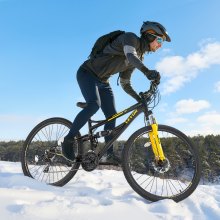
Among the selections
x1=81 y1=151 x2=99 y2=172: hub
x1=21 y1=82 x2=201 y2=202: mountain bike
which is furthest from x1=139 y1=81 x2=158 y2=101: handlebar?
x1=81 y1=151 x2=99 y2=172: hub

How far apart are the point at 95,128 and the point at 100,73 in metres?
0.85

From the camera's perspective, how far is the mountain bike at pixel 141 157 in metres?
4.63

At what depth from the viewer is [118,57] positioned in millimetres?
5145

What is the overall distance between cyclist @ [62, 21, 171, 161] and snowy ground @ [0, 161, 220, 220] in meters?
0.78

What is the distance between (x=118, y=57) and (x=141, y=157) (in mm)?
1522

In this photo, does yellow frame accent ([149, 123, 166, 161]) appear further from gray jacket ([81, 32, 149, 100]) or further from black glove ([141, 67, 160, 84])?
gray jacket ([81, 32, 149, 100])

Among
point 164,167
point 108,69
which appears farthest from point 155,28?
point 164,167

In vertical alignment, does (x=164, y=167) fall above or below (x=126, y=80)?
below

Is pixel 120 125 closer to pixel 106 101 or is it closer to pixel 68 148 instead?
pixel 106 101

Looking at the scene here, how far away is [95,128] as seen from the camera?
5348 millimetres

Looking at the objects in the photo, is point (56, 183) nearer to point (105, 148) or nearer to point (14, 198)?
point (105, 148)

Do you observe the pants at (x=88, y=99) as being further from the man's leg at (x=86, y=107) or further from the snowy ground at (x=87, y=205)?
the snowy ground at (x=87, y=205)

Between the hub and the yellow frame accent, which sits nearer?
the yellow frame accent

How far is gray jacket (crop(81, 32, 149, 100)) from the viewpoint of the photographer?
15.5 feet
